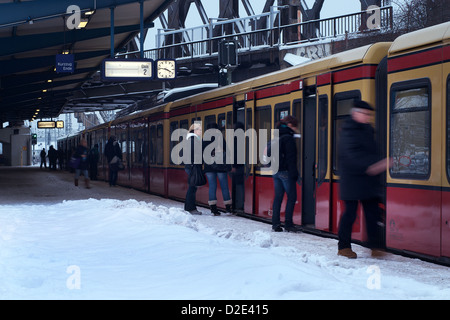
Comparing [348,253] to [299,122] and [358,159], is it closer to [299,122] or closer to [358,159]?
[358,159]

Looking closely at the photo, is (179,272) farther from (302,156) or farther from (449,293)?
(302,156)

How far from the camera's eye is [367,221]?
8492 millimetres

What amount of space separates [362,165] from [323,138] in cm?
245

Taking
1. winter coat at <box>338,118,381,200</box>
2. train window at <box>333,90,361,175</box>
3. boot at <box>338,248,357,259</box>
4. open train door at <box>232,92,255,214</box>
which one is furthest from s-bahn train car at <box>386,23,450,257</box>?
open train door at <box>232,92,255,214</box>

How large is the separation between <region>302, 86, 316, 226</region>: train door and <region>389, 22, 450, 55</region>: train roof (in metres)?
2.36

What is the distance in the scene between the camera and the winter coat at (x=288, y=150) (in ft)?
36.7

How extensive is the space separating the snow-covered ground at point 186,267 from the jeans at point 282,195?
48 centimetres

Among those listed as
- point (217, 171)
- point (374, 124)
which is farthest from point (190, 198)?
point (374, 124)

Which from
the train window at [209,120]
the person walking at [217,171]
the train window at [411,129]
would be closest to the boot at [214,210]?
the person walking at [217,171]

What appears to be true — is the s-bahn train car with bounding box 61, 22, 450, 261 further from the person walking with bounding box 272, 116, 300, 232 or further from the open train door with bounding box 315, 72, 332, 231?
the person walking with bounding box 272, 116, 300, 232

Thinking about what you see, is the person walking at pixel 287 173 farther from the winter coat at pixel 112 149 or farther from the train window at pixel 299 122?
the winter coat at pixel 112 149
